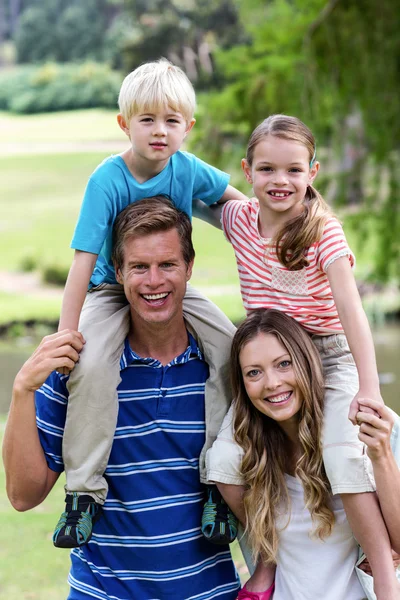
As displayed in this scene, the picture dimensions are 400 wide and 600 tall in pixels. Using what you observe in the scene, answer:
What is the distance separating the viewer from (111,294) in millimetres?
2711

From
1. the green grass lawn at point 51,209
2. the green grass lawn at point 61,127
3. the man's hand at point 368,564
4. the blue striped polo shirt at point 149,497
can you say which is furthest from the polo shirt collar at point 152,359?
the green grass lawn at point 61,127

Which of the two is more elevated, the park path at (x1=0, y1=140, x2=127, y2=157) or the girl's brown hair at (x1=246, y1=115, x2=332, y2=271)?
the park path at (x1=0, y1=140, x2=127, y2=157)

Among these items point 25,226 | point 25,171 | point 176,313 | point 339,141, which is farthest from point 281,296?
point 25,171

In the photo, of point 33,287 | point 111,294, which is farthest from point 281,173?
point 33,287

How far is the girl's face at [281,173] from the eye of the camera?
2.46 meters

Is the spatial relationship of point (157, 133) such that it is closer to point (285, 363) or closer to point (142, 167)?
point (142, 167)

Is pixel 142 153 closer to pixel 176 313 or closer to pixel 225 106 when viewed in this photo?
pixel 176 313

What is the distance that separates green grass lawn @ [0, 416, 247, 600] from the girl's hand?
7.42 ft

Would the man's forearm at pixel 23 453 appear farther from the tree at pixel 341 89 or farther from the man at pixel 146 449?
the tree at pixel 341 89

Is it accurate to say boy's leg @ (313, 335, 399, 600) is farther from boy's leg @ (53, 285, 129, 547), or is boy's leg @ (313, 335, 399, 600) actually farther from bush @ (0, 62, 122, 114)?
bush @ (0, 62, 122, 114)

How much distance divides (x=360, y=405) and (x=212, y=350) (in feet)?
1.73

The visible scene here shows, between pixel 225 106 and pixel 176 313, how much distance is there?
347 cm

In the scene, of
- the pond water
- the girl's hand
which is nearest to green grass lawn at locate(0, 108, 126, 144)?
the pond water

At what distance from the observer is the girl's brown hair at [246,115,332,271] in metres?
2.43
